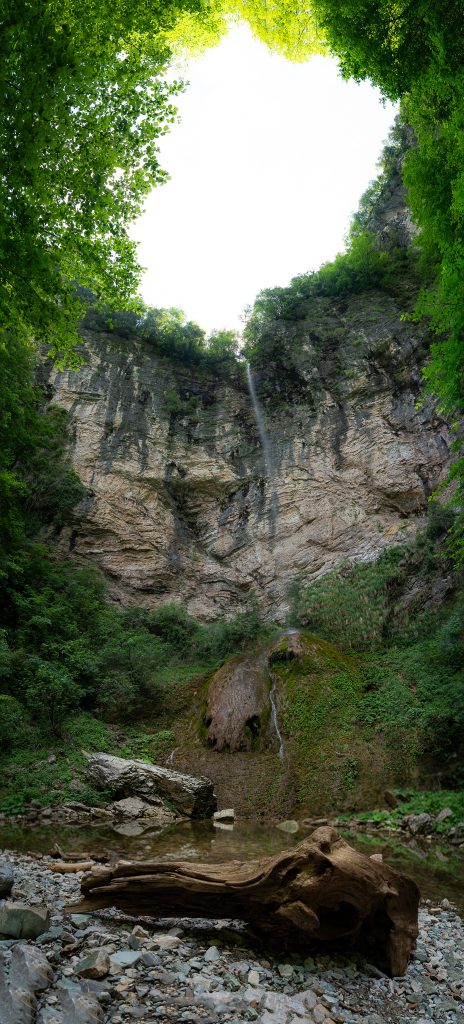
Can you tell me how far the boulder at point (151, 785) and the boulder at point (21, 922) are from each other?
7.17 meters

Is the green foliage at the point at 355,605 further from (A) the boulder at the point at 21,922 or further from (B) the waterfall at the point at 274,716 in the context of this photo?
(A) the boulder at the point at 21,922

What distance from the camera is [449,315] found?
544 centimetres

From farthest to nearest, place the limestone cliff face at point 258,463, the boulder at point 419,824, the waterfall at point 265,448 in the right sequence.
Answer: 1. the waterfall at point 265,448
2. the limestone cliff face at point 258,463
3. the boulder at point 419,824

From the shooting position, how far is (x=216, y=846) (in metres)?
7.21

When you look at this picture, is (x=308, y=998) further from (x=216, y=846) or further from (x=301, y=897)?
(x=216, y=846)

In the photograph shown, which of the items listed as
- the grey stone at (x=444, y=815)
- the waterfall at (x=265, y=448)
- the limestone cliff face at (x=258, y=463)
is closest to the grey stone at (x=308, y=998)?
the grey stone at (x=444, y=815)

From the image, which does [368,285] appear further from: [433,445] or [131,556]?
[131,556]

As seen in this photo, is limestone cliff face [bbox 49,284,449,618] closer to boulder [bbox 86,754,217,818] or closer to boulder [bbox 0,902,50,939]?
boulder [bbox 86,754,217,818]

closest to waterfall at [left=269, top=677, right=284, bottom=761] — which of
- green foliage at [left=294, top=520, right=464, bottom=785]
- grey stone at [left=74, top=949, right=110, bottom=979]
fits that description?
green foliage at [left=294, top=520, right=464, bottom=785]

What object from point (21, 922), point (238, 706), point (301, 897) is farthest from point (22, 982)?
point (238, 706)

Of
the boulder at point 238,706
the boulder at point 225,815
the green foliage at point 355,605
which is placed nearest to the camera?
the boulder at point 225,815

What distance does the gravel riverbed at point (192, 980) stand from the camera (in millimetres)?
2408

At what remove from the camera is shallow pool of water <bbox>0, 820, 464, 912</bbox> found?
20.2ft

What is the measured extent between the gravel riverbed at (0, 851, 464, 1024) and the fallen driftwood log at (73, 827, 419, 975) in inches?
4.8
